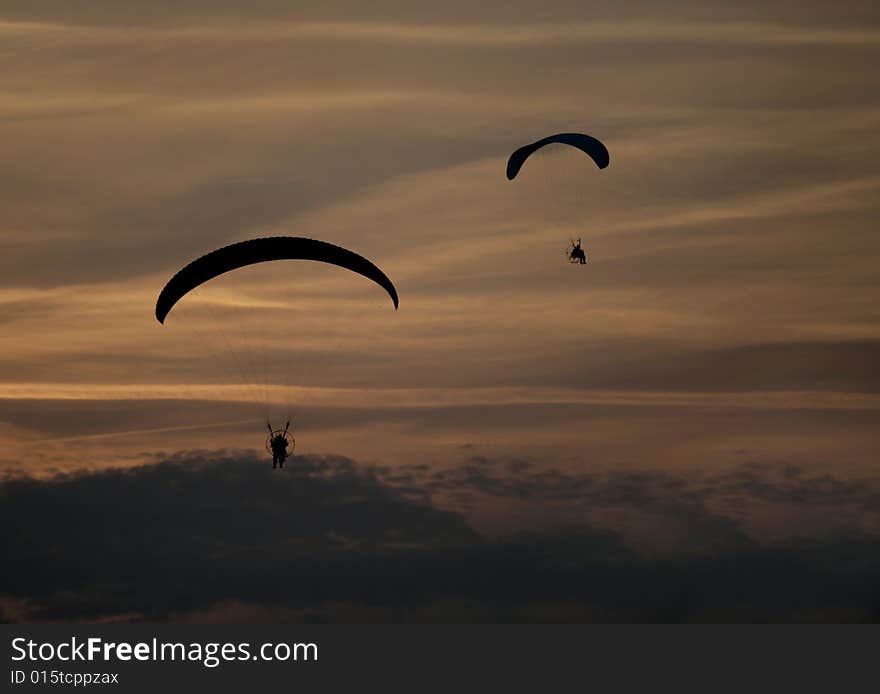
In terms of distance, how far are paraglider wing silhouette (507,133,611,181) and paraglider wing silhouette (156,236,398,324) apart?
20245 millimetres

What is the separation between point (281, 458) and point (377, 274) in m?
10.6

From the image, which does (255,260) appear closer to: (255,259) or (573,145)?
(255,259)

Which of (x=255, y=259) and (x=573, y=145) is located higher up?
(x=573, y=145)

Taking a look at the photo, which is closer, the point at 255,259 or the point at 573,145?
the point at 255,259

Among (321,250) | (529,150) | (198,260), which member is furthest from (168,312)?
(529,150)

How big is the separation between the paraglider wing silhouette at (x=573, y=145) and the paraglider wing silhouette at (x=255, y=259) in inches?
797

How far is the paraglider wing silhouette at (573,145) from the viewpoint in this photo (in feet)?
327

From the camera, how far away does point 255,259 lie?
80.8 meters

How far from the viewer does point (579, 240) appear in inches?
4151

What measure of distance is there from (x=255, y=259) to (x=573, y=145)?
27.0 metres

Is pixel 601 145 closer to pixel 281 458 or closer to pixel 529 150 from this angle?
pixel 529 150

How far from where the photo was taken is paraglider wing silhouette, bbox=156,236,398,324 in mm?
80250

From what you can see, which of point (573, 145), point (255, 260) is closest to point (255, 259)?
point (255, 260)

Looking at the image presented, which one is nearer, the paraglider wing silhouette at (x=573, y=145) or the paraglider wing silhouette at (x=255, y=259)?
the paraglider wing silhouette at (x=255, y=259)
